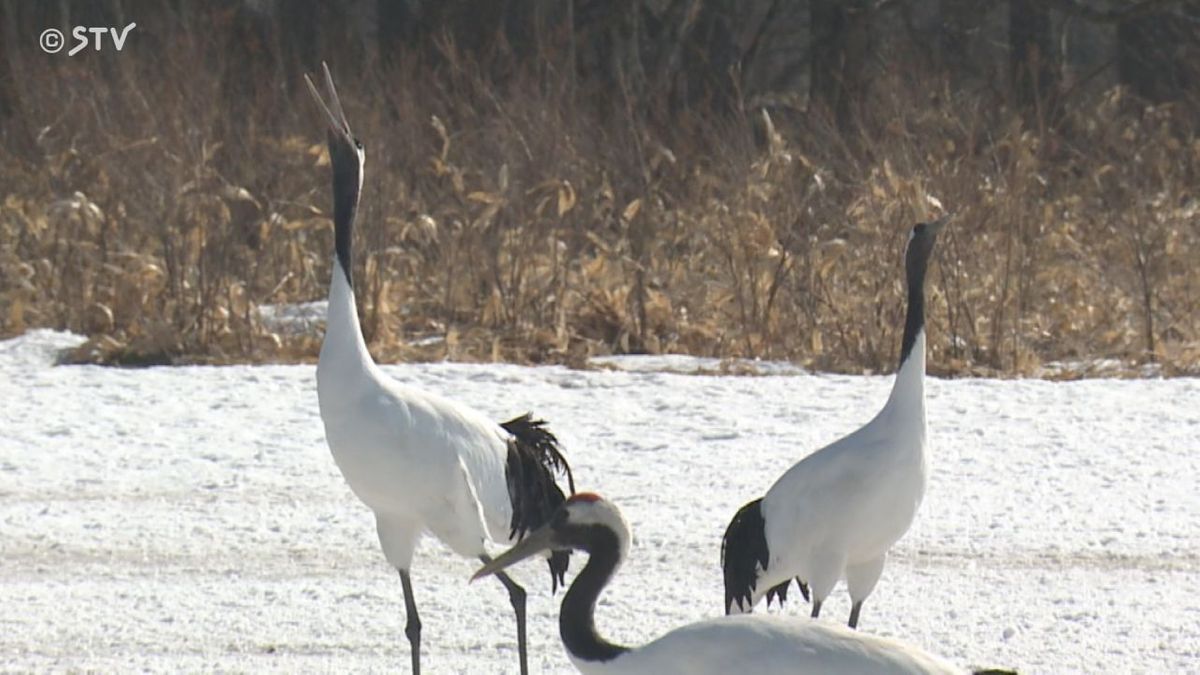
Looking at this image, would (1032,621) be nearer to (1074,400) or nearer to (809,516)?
(809,516)

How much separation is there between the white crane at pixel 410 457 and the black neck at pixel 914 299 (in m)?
1.16

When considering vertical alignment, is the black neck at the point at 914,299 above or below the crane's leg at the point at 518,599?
above

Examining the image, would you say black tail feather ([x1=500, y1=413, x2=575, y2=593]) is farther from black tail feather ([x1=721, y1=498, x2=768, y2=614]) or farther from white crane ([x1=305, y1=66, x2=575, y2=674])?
black tail feather ([x1=721, y1=498, x2=768, y2=614])

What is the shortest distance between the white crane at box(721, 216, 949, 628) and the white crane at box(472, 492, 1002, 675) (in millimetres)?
1153

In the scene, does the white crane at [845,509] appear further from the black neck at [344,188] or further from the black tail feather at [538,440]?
the black neck at [344,188]

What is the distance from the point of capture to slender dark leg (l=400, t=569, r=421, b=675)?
17.2 ft

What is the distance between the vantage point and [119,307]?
10539 mm

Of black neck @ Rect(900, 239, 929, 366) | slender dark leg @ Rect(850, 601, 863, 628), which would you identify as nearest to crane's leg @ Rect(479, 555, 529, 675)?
slender dark leg @ Rect(850, 601, 863, 628)

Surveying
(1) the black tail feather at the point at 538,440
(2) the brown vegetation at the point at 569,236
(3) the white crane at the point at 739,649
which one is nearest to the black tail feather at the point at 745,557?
(1) the black tail feather at the point at 538,440

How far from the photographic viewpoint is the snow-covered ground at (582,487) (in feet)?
18.4

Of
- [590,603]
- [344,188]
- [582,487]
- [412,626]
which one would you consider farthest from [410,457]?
[582,487]

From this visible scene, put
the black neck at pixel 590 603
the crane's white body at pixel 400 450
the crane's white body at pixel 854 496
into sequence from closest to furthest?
the black neck at pixel 590 603 → the crane's white body at pixel 854 496 → the crane's white body at pixel 400 450

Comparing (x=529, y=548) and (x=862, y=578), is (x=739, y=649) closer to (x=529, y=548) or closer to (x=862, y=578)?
(x=529, y=548)

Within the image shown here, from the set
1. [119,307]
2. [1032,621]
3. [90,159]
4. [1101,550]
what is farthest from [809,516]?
[90,159]
